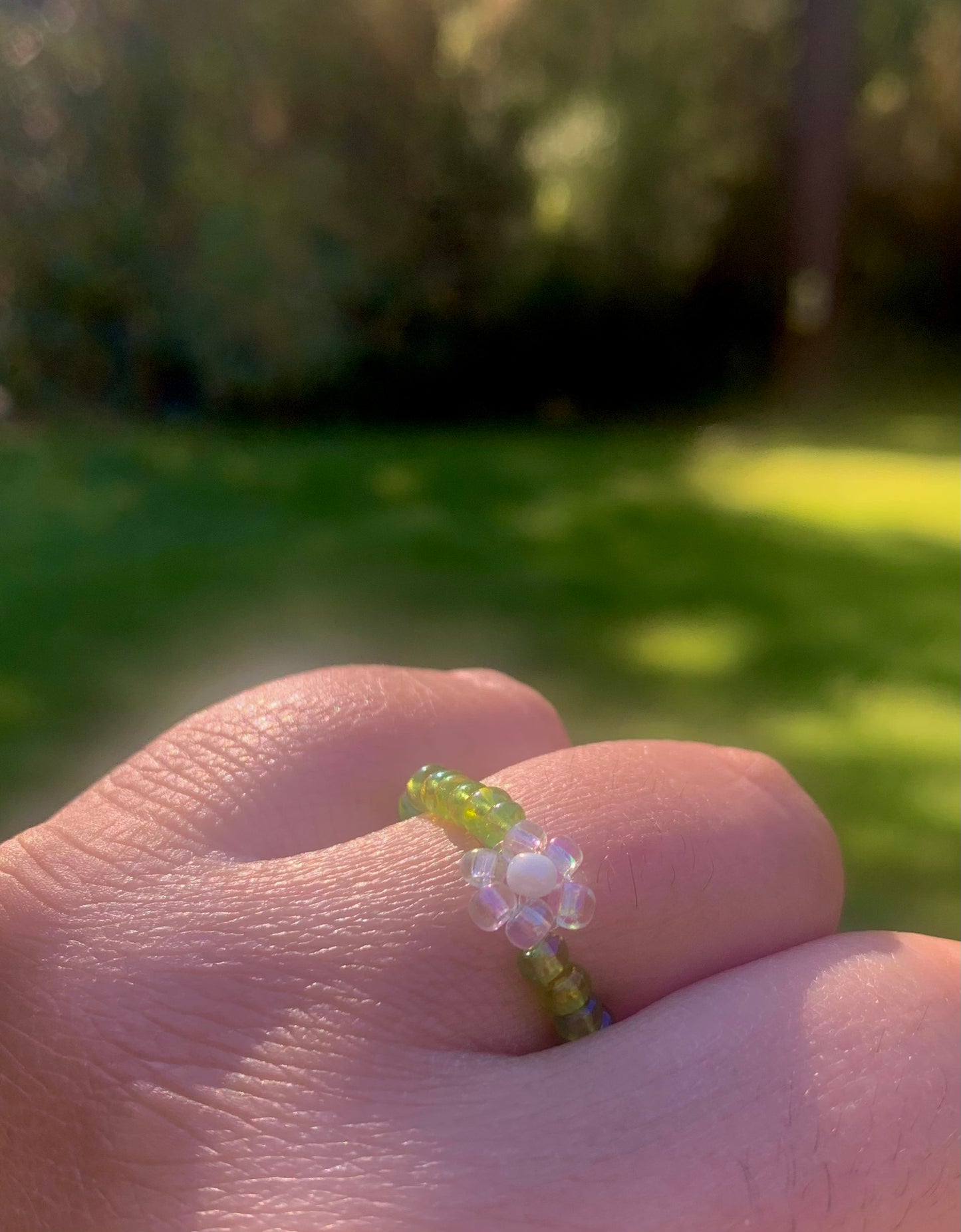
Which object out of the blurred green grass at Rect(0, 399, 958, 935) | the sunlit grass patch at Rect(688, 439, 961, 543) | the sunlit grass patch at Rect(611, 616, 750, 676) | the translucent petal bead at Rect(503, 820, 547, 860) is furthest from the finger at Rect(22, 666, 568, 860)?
the sunlit grass patch at Rect(688, 439, 961, 543)

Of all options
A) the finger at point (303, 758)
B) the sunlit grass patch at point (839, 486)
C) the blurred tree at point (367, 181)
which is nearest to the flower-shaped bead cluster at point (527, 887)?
the finger at point (303, 758)

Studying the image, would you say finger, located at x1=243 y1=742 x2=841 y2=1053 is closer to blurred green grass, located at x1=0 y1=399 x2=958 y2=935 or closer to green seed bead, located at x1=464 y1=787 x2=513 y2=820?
green seed bead, located at x1=464 y1=787 x2=513 y2=820


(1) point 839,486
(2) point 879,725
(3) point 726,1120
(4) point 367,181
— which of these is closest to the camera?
(3) point 726,1120

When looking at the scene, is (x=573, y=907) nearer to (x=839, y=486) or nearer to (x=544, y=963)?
(x=544, y=963)

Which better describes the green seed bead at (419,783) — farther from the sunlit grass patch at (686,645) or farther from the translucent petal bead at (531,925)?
the sunlit grass patch at (686,645)

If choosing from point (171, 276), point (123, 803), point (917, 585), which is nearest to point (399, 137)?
point (171, 276)

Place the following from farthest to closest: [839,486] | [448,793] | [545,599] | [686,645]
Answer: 1. [839,486]
2. [545,599]
3. [686,645]
4. [448,793]

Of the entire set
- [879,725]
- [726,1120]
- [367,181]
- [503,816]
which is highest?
[367,181]

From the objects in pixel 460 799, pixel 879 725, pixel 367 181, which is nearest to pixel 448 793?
pixel 460 799

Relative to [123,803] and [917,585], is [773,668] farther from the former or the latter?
[123,803]
